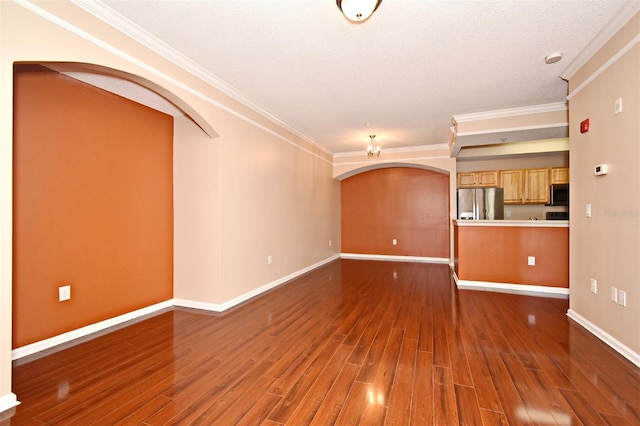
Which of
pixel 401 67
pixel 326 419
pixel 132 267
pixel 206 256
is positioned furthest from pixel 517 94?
pixel 132 267

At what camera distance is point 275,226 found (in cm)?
464

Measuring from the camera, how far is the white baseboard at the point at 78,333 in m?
2.35

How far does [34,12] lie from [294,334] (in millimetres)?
3114

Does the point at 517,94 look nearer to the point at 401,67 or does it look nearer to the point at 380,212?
the point at 401,67

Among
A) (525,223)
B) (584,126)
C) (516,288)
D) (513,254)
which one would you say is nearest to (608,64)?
(584,126)

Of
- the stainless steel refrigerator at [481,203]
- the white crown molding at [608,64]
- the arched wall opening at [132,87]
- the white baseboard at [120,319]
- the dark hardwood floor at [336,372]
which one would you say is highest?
the white crown molding at [608,64]

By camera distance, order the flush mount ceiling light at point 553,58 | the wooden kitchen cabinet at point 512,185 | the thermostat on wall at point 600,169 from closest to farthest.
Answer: the thermostat on wall at point 600,169 → the flush mount ceiling light at point 553,58 → the wooden kitchen cabinet at point 512,185

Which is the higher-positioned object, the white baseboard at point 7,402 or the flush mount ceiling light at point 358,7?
the flush mount ceiling light at point 358,7

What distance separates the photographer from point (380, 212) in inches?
299


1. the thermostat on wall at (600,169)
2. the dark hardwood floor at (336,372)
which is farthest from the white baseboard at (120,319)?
the thermostat on wall at (600,169)

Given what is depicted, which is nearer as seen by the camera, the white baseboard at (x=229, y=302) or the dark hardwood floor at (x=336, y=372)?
the dark hardwood floor at (x=336, y=372)

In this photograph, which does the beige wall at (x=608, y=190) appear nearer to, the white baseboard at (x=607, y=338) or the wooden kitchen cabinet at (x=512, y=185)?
the white baseboard at (x=607, y=338)

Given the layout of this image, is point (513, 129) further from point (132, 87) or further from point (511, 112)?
point (132, 87)

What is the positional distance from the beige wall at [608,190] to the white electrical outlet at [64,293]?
4.87m
